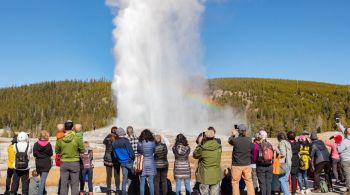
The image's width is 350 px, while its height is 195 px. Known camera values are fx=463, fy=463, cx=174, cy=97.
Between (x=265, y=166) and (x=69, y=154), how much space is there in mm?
3568

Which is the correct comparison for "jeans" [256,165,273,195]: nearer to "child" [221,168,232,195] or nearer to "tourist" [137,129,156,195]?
"child" [221,168,232,195]

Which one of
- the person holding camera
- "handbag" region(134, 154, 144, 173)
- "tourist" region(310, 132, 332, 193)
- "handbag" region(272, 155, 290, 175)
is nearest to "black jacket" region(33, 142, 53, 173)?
"handbag" region(134, 154, 144, 173)

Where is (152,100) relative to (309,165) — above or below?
above

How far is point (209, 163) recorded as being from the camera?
8016 millimetres

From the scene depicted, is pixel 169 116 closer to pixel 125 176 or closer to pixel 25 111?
pixel 125 176

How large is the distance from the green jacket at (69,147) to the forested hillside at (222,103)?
41332mm

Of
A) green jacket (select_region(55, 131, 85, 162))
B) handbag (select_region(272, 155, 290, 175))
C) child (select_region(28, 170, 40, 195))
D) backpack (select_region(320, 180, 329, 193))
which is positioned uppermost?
green jacket (select_region(55, 131, 85, 162))

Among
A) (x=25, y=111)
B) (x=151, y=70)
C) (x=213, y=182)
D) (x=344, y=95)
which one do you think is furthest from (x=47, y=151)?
(x=344, y=95)

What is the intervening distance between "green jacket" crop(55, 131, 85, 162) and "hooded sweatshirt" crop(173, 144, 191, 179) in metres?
1.79

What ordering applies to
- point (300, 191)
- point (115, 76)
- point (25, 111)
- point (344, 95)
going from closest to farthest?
point (300, 191) < point (115, 76) < point (25, 111) < point (344, 95)

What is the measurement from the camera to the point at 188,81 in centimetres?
3834

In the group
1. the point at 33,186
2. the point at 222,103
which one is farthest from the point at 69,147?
the point at 222,103

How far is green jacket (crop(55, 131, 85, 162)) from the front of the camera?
7902 millimetres

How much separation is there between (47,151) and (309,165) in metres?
5.95
